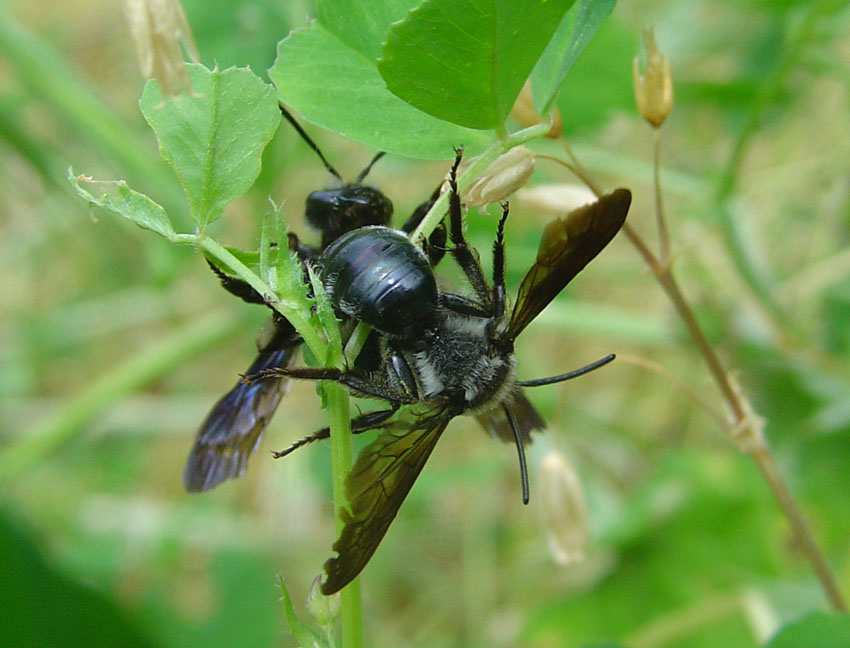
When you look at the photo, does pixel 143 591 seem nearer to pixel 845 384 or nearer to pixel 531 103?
pixel 845 384

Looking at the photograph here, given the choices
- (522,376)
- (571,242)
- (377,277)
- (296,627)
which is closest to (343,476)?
(296,627)

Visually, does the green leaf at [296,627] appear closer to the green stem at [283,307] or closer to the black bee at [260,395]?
the green stem at [283,307]

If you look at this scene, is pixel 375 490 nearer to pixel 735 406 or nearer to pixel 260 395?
pixel 260 395

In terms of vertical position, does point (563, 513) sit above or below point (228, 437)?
below

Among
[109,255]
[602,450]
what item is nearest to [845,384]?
[602,450]

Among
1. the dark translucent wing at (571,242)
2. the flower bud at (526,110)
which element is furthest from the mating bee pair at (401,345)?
the flower bud at (526,110)

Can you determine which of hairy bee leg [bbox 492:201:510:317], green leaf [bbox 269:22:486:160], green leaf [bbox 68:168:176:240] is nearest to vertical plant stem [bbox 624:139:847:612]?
hairy bee leg [bbox 492:201:510:317]
